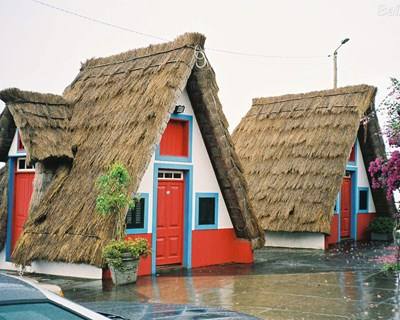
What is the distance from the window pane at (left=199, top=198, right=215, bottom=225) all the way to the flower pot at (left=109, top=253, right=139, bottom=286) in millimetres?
3376

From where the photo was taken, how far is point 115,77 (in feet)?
49.4


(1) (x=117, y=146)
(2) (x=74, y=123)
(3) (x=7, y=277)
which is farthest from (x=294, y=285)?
(3) (x=7, y=277)

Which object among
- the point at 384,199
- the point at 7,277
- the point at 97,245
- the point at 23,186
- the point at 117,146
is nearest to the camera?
the point at 7,277

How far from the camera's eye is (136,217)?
1314 cm

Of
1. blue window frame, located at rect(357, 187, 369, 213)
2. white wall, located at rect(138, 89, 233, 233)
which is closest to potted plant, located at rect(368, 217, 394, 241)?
blue window frame, located at rect(357, 187, 369, 213)

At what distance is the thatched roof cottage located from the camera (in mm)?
18672

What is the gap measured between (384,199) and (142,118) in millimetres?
12186

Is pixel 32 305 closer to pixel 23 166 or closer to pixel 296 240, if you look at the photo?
pixel 23 166

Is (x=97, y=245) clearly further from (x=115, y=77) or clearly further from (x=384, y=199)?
(x=384, y=199)

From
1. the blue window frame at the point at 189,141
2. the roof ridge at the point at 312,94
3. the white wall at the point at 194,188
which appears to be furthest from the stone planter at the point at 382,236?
the blue window frame at the point at 189,141

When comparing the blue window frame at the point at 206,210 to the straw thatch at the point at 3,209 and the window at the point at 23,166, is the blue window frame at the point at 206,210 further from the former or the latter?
the straw thatch at the point at 3,209

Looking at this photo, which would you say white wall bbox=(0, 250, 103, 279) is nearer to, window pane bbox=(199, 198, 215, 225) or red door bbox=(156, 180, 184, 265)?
red door bbox=(156, 180, 184, 265)

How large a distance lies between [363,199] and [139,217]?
1128 cm

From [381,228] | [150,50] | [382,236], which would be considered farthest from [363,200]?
[150,50]
